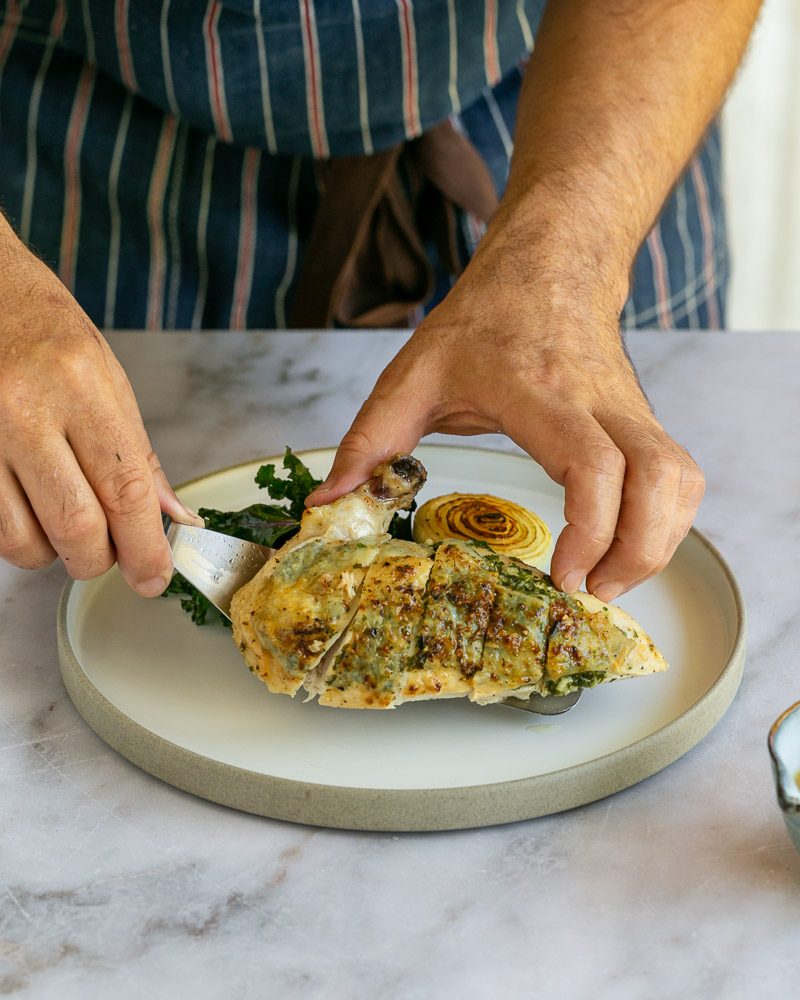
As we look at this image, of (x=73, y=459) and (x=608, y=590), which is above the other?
(x=73, y=459)

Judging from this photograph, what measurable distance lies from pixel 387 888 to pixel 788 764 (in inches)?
17.4

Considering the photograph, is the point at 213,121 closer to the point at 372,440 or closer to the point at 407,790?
the point at 372,440

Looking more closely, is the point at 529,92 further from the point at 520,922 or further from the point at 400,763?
the point at 520,922

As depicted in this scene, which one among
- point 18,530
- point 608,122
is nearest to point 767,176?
point 608,122

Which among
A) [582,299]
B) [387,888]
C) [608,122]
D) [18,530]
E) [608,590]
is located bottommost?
[387,888]

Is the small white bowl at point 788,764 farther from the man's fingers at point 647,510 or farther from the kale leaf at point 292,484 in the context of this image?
the kale leaf at point 292,484

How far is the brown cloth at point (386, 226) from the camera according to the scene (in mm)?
2537

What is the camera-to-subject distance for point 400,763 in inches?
55.9

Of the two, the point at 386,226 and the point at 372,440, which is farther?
the point at 386,226

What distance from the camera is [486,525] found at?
69.1 inches

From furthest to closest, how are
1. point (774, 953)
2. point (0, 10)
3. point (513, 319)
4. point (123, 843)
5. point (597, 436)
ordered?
point (0, 10), point (513, 319), point (597, 436), point (123, 843), point (774, 953)

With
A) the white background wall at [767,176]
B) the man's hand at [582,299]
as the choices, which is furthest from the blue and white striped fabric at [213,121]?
the white background wall at [767,176]

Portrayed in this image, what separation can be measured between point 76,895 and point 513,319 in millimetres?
975

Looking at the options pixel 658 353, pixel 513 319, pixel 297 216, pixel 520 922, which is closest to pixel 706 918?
pixel 520 922
